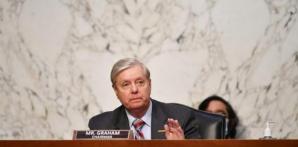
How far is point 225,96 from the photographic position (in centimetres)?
411

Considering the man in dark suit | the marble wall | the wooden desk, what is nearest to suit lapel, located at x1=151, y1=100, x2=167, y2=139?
the man in dark suit

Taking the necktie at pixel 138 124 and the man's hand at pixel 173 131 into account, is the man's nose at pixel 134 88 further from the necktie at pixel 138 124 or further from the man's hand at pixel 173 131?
the man's hand at pixel 173 131

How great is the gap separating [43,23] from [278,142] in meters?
2.60

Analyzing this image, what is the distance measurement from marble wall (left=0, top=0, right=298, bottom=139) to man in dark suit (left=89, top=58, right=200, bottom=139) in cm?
103

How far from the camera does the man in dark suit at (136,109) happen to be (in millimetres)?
3057

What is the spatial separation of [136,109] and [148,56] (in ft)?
3.72

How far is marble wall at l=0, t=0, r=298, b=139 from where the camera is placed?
4.08 metres

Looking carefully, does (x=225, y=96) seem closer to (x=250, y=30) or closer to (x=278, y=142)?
(x=250, y=30)

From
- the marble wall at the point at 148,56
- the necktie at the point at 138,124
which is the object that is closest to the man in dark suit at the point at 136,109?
the necktie at the point at 138,124

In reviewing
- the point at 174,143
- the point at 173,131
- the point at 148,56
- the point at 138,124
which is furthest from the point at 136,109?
the point at 148,56

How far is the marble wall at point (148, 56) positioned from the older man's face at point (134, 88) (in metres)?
1.05

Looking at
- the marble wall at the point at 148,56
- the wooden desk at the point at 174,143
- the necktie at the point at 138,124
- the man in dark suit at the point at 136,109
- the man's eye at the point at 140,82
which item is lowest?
the wooden desk at the point at 174,143

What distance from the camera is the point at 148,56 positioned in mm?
4227

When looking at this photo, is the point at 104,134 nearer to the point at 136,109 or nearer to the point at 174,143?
the point at 174,143
